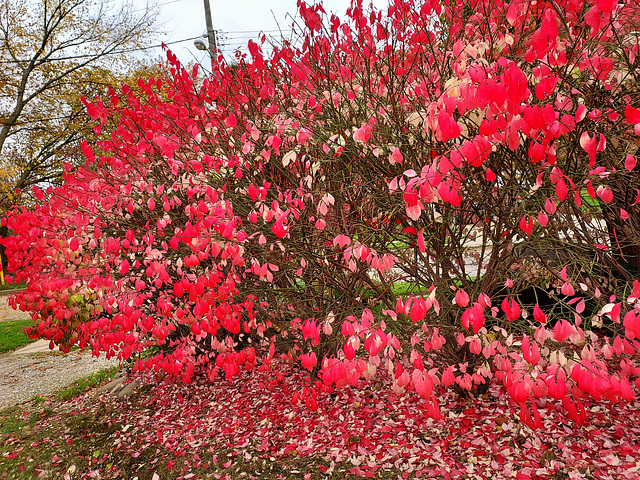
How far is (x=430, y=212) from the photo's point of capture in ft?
10.1

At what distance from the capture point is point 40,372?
762 cm

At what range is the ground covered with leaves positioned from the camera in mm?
2891

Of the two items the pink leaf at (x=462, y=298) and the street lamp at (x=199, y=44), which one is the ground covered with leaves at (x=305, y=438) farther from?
the street lamp at (x=199, y=44)

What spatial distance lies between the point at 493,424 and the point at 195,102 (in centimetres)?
400

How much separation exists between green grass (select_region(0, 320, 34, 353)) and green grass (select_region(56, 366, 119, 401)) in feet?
14.8

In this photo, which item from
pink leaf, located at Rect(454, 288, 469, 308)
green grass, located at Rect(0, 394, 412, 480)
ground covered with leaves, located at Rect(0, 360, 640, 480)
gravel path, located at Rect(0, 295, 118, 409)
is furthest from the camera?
gravel path, located at Rect(0, 295, 118, 409)

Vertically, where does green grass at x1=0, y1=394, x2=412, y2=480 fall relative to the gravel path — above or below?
below

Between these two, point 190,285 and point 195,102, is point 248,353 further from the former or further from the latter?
point 195,102

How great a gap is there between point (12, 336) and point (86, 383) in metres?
5.91

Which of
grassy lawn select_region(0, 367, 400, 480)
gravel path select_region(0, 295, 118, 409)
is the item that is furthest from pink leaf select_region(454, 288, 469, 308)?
gravel path select_region(0, 295, 118, 409)

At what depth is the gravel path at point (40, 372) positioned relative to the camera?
657 cm

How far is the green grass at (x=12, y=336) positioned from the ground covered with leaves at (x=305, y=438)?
5643 mm

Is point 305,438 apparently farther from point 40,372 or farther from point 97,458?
point 40,372

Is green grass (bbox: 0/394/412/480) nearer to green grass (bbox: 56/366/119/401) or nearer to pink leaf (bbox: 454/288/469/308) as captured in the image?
green grass (bbox: 56/366/119/401)
